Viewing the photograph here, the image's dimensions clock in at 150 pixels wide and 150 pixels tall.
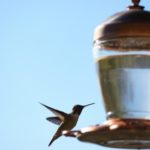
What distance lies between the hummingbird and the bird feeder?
6.43 feet

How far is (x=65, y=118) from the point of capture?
21.4 feet

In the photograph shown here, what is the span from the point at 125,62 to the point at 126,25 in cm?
62

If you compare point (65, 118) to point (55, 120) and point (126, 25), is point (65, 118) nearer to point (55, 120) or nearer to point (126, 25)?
point (55, 120)

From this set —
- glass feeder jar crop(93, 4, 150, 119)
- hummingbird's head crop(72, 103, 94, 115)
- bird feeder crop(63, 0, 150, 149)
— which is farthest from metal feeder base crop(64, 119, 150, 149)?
hummingbird's head crop(72, 103, 94, 115)

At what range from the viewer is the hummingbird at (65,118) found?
6410 millimetres

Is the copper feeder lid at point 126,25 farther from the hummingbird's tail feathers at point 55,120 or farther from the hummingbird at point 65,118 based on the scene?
Answer: the hummingbird's tail feathers at point 55,120

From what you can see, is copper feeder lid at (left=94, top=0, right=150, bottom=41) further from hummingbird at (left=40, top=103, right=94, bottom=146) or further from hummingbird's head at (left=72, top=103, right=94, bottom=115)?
hummingbird's head at (left=72, top=103, right=94, bottom=115)

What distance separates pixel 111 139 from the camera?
11.2ft

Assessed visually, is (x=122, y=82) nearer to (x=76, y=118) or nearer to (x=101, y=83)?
(x=101, y=83)

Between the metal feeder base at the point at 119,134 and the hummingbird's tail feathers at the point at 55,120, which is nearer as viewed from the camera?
the metal feeder base at the point at 119,134

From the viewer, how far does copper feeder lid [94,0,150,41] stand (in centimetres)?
357

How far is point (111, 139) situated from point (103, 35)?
82 centimetres

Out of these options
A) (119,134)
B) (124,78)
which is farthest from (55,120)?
(119,134)

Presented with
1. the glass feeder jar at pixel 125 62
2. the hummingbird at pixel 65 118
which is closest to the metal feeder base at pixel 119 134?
the glass feeder jar at pixel 125 62
